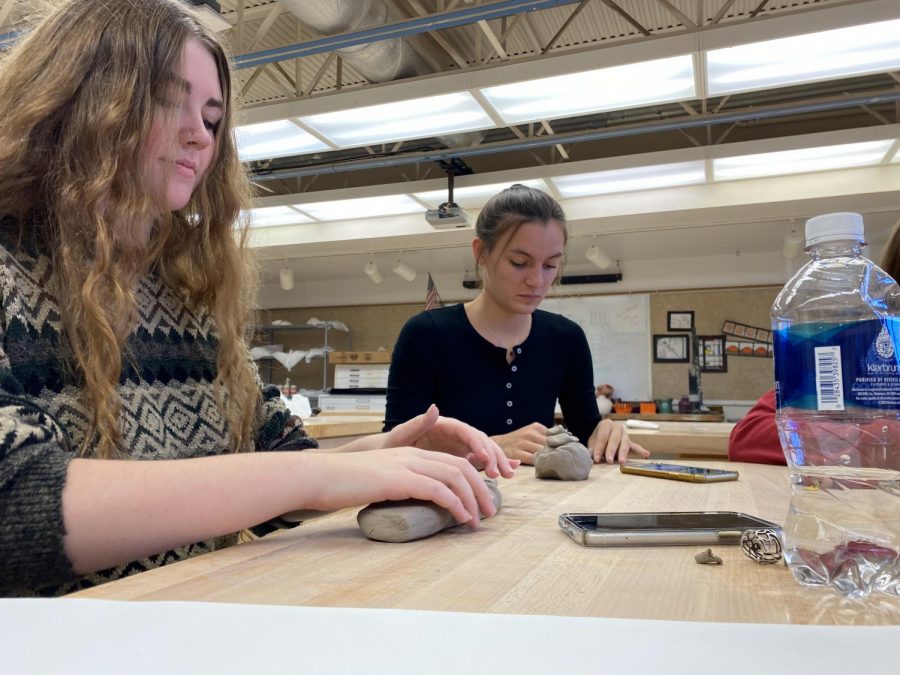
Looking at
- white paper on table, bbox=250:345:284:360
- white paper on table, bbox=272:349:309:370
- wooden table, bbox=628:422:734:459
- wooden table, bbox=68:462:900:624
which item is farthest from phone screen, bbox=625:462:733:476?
white paper on table, bbox=250:345:284:360

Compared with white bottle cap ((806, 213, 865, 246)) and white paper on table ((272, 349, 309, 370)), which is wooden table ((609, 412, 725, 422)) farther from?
white bottle cap ((806, 213, 865, 246))

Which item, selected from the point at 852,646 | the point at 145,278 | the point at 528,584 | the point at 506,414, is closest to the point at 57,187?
the point at 145,278

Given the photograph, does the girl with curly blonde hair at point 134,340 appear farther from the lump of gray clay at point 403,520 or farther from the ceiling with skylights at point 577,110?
the ceiling with skylights at point 577,110

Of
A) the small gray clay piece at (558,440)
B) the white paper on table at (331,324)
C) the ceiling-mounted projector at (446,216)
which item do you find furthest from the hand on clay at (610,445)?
the white paper on table at (331,324)

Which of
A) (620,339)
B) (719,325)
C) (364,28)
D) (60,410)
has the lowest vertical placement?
(60,410)

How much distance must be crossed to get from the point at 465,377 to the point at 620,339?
5.80 meters

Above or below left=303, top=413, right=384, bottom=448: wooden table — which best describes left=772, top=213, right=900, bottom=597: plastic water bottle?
above

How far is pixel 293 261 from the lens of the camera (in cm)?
754

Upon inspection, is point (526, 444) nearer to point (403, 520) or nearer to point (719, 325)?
point (403, 520)

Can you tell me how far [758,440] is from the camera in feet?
4.74

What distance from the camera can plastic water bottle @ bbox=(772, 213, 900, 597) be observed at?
0.54 m

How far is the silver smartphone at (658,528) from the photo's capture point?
0.61 meters

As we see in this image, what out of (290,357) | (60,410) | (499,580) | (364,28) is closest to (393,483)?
(499,580)

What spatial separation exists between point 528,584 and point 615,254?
690 cm
